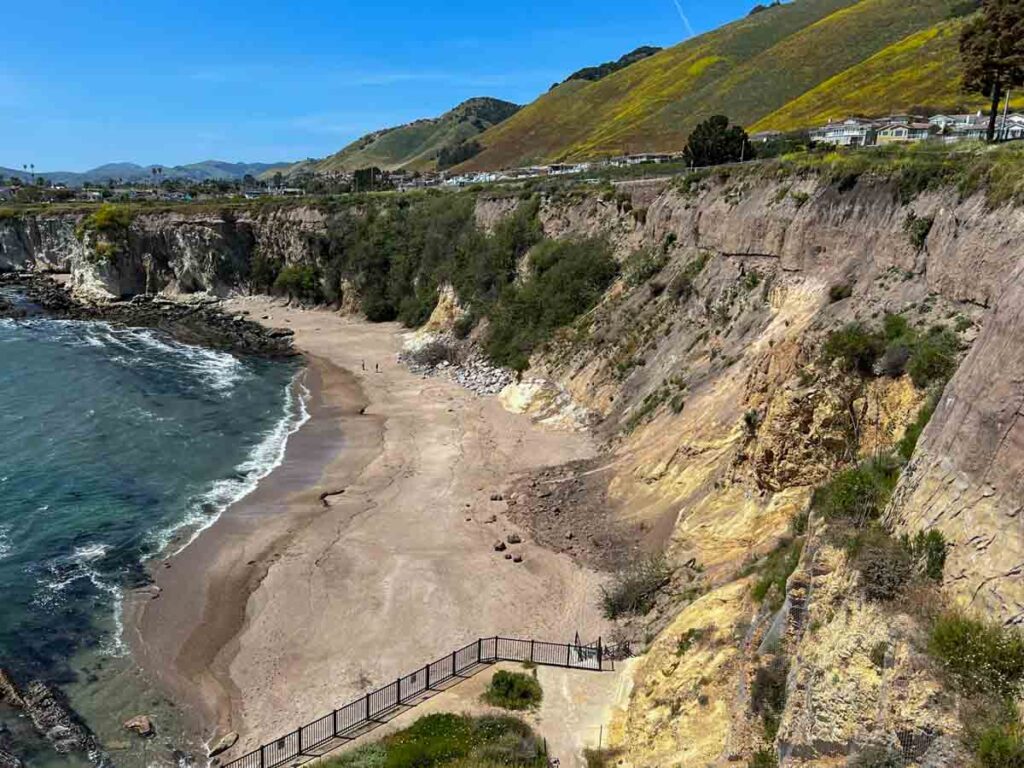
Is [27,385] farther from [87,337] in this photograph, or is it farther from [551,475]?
[551,475]

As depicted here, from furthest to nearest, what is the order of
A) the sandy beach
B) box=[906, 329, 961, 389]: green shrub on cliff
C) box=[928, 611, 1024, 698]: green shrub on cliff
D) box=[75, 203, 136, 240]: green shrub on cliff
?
box=[75, 203, 136, 240]: green shrub on cliff → the sandy beach → box=[906, 329, 961, 389]: green shrub on cliff → box=[928, 611, 1024, 698]: green shrub on cliff

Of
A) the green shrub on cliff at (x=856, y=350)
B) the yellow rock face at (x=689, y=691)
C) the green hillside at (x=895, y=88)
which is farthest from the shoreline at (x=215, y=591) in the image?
the green hillside at (x=895, y=88)

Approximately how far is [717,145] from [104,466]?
4309cm

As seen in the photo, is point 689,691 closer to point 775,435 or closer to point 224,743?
point 775,435

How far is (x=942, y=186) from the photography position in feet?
69.5

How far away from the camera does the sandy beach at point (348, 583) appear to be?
19188 millimetres

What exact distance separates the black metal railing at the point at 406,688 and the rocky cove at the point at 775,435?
2.10 metres

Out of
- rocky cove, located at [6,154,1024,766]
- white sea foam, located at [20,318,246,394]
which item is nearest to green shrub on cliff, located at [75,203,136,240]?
white sea foam, located at [20,318,246,394]

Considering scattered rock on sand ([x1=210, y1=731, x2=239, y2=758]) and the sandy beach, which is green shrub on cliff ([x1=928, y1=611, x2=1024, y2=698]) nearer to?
the sandy beach

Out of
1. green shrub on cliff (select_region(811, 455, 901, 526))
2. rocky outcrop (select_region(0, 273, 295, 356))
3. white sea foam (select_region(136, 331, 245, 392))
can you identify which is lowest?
white sea foam (select_region(136, 331, 245, 392))

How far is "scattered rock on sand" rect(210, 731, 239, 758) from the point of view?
1669 cm

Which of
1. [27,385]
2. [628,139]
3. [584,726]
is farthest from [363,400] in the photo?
[628,139]

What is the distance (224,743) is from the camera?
664 inches

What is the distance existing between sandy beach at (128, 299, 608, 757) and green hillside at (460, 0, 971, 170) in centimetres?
6539
